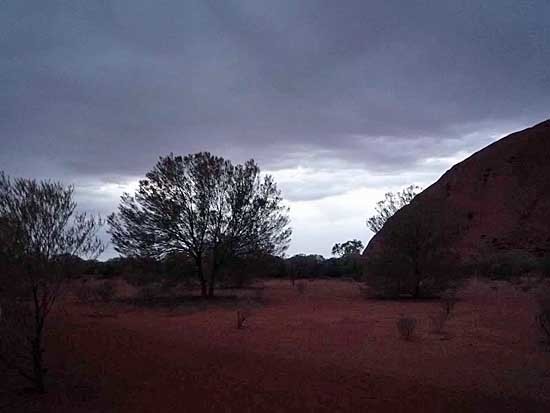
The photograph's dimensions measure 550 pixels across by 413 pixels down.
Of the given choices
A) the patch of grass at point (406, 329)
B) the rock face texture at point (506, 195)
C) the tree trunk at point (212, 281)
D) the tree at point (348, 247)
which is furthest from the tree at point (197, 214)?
the tree at point (348, 247)

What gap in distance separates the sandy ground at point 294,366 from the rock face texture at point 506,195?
4753 cm

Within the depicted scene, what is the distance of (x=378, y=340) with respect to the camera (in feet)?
55.0

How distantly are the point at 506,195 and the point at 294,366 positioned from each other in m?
68.0

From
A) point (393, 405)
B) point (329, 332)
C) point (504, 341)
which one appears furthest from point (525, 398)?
point (329, 332)

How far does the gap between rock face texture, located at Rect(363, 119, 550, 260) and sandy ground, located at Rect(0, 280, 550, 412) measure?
156 ft

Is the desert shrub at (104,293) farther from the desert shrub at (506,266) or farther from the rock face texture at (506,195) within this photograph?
the rock face texture at (506,195)

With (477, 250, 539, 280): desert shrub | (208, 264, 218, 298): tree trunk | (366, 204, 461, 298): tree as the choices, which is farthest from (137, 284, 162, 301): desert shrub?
(477, 250, 539, 280): desert shrub

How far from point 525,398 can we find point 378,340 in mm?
6866

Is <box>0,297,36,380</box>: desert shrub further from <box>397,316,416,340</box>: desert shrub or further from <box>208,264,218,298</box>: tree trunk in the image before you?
<box>208,264,218,298</box>: tree trunk

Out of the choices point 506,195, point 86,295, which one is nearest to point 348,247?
point 506,195

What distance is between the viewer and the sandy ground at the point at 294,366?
10.1 meters

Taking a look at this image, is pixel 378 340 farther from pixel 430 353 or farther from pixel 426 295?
pixel 426 295

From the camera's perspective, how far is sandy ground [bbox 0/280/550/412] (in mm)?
10141

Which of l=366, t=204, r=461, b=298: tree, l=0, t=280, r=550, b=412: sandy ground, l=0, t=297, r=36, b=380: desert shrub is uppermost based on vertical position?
l=366, t=204, r=461, b=298: tree
